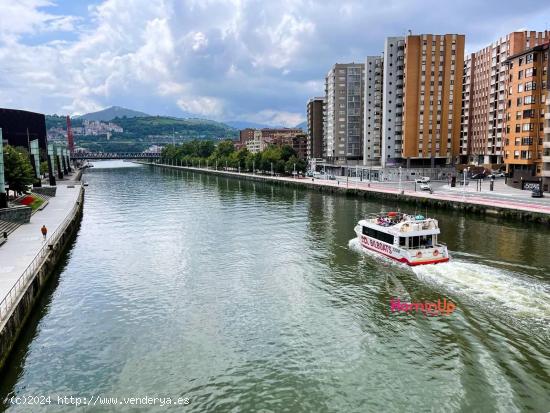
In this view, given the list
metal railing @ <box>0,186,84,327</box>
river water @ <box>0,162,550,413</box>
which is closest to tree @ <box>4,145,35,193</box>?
metal railing @ <box>0,186,84,327</box>

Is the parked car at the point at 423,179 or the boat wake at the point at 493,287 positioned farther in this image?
the parked car at the point at 423,179

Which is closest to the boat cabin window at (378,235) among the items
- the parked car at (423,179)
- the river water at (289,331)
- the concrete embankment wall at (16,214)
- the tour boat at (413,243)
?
the tour boat at (413,243)

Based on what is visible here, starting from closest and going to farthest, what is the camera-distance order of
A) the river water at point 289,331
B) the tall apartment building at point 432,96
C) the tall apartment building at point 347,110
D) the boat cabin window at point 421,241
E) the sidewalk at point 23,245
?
the river water at point 289,331 → the sidewalk at point 23,245 → the boat cabin window at point 421,241 → the tall apartment building at point 432,96 → the tall apartment building at point 347,110

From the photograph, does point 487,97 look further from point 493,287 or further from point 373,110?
point 493,287

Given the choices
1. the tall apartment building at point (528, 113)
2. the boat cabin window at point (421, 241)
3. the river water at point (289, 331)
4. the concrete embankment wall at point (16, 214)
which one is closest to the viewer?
the river water at point (289, 331)

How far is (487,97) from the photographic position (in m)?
151

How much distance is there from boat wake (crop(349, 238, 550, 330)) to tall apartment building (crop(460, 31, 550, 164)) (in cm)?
10816

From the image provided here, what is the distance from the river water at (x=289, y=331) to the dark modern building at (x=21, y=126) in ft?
539

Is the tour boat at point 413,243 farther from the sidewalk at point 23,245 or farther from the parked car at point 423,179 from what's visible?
the parked car at point 423,179

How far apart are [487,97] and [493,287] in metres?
138

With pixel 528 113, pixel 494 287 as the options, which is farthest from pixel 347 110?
pixel 494 287

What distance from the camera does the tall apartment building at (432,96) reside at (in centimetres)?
12588

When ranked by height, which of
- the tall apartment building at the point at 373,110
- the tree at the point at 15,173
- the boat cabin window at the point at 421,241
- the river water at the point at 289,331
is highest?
the tall apartment building at the point at 373,110

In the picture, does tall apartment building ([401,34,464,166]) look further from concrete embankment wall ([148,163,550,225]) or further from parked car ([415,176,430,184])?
concrete embankment wall ([148,163,550,225])
